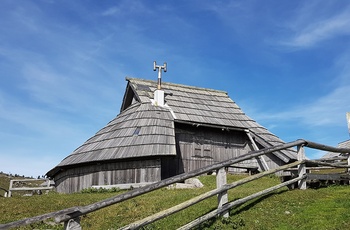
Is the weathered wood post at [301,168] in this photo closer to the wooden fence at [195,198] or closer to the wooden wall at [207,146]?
the wooden fence at [195,198]

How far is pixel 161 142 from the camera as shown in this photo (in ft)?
71.4

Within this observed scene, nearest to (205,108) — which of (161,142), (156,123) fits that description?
(156,123)

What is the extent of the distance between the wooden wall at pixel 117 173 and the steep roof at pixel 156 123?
0.77m

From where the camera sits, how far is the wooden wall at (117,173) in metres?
21.4

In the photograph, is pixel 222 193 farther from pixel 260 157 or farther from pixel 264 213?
pixel 260 157

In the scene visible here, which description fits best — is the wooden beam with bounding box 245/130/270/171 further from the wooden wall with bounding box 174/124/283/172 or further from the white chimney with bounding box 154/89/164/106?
the white chimney with bounding box 154/89/164/106

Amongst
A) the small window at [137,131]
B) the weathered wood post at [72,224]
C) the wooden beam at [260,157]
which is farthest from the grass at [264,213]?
the wooden beam at [260,157]

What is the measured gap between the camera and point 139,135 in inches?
893

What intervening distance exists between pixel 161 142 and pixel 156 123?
220 cm

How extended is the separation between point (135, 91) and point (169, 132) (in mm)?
6356

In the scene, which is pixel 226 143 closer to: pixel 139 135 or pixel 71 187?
pixel 139 135

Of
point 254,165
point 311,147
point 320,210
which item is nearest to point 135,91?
point 254,165

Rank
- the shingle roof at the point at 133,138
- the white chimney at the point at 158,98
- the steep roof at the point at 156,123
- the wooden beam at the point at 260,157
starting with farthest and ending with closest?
the white chimney at the point at 158,98, the wooden beam at the point at 260,157, the steep roof at the point at 156,123, the shingle roof at the point at 133,138

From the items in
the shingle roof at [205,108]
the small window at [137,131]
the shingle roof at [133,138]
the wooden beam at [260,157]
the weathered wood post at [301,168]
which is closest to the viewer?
the weathered wood post at [301,168]
